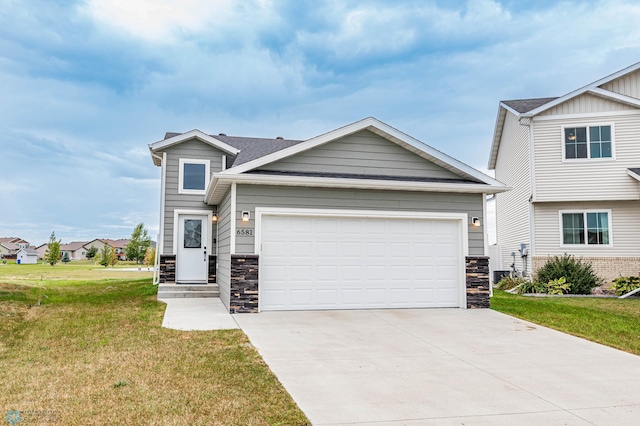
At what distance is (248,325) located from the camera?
7859 mm

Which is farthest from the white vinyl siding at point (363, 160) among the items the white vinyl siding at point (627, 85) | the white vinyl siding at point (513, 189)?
the white vinyl siding at point (627, 85)

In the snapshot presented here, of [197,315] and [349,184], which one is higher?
[349,184]

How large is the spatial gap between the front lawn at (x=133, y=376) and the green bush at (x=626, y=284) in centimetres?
1234

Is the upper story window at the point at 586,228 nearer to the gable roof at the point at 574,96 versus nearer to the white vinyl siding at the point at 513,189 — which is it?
the white vinyl siding at the point at 513,189

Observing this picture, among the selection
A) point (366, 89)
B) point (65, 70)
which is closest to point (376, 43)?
point (366, 89)

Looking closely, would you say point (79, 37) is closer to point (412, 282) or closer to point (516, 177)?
point (412, 282)

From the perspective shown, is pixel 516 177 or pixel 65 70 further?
pixel 65 70

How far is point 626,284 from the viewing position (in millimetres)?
13617

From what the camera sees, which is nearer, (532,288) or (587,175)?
(532,288)

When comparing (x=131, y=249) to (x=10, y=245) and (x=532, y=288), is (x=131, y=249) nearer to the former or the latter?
(x=532, y=288)

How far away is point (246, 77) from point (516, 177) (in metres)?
13.9

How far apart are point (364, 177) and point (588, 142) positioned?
983 cm

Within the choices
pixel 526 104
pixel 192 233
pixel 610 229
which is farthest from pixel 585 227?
pixel 192 233

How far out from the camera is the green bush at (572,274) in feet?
45.5
